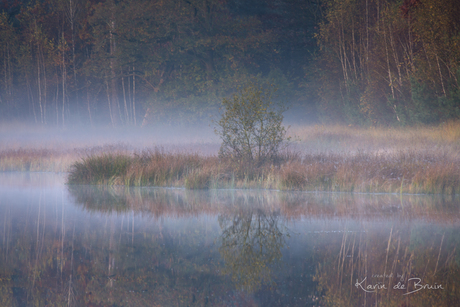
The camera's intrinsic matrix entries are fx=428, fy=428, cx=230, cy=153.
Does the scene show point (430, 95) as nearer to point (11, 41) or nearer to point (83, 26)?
point (83, 26)

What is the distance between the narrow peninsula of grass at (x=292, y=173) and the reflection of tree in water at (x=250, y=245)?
14.7ft

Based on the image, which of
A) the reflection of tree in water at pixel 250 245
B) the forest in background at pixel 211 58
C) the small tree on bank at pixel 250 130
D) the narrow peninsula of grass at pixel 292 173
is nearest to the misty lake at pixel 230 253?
the reflection of tree in water at pixel 250 245

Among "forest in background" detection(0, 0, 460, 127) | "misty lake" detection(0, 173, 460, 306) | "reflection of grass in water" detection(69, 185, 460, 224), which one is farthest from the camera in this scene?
"forest in background" detection(0, 0, 460, 127)

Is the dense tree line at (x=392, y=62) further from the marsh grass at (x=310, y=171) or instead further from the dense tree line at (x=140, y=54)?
the dense tree line at (x=140, y=54)

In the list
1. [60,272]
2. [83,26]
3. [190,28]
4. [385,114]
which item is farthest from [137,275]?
[83,26]

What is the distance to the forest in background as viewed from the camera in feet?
73.8

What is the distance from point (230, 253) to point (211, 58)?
28847 millimetres

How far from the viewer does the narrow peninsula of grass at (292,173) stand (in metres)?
11.9

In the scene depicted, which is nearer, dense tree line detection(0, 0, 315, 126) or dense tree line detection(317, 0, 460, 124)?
dense tree line detection(317, 0, 460, 124)

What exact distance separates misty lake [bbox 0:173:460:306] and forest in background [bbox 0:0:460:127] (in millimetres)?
13395

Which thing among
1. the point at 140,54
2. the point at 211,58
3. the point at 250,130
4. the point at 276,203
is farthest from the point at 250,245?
the point at 211,58

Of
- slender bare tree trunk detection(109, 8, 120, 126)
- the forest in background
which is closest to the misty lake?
the forest in background

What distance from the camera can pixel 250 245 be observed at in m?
6.21

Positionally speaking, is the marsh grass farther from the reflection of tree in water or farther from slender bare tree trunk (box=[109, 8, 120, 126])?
slender bare tree trunk (box=[109, 8, 120, 126])
